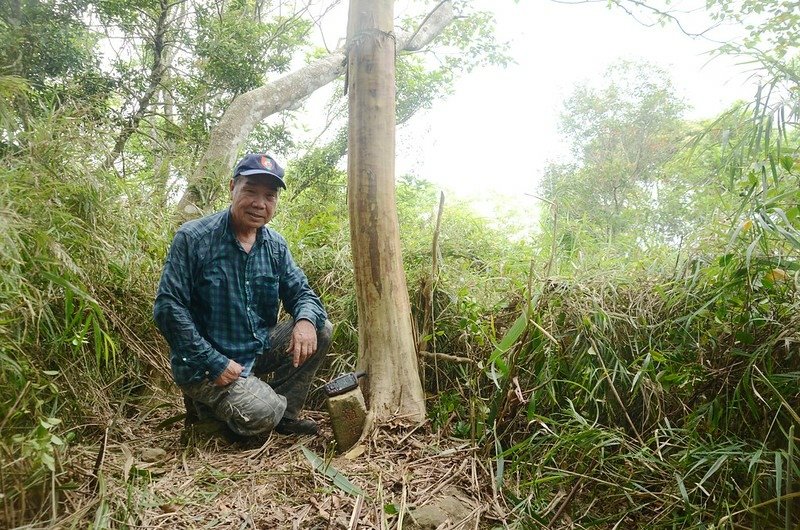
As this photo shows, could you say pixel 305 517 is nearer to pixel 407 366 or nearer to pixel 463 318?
pixel 407 366

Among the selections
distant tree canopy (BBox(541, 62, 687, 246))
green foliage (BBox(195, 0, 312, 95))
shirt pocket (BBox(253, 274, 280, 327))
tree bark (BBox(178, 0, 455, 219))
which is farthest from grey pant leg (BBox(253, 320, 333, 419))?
distant tree canopy (BBox(541, 62, 687, 246))

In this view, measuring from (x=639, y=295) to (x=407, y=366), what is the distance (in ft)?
3.81

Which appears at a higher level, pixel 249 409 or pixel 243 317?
pixel 243 317

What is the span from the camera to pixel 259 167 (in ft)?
8.29

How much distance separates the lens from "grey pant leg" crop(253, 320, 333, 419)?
2768 millimetres

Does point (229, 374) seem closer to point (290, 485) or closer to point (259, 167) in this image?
point (290, 485)

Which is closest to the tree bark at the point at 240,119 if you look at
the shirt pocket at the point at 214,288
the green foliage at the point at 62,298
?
the green foliage at the point at 62,298

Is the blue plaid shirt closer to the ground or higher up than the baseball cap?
closer to the ground

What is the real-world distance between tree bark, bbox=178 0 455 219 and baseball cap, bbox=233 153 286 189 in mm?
751

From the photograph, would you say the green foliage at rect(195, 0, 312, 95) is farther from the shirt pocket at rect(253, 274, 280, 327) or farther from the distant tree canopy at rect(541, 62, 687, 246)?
the distant tree canopy at rect(541, 62, 687, 246)

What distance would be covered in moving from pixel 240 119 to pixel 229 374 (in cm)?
383

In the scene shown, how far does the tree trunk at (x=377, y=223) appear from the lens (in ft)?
8.41

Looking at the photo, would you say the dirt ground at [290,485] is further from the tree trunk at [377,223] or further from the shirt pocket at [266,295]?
the shirt pocket at [266,295]

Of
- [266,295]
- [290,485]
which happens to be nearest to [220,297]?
[266,295]
